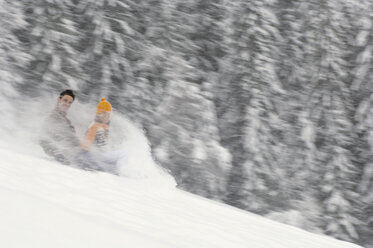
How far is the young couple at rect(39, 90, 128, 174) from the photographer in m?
5.46

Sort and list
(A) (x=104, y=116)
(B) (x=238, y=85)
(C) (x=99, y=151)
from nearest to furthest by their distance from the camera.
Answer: (C) (x=99, y=151) → (A) (x=104, y=116) → (B) (x=238, y=85)

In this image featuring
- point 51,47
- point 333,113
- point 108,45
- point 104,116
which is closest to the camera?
point 104,116

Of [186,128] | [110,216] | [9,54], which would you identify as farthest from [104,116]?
[110,216]

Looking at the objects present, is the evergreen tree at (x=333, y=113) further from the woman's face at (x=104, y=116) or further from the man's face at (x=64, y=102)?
the man's face at (x=64, y=102)

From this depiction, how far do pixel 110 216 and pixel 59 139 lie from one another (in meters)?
3.05

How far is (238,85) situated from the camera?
27.3 feet

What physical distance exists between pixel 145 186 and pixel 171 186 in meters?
0.46

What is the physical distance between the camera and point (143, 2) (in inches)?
316

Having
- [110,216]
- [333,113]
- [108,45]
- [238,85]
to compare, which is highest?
[110,216]

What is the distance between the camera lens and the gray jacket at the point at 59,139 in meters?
5.46

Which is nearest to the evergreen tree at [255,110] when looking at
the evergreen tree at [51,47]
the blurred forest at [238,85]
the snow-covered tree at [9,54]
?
the blurred forest at [238,85]

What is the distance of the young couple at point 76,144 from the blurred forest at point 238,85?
1398mm

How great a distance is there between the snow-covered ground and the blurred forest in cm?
330

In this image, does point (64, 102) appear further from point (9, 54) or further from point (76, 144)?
point (9, 54)
